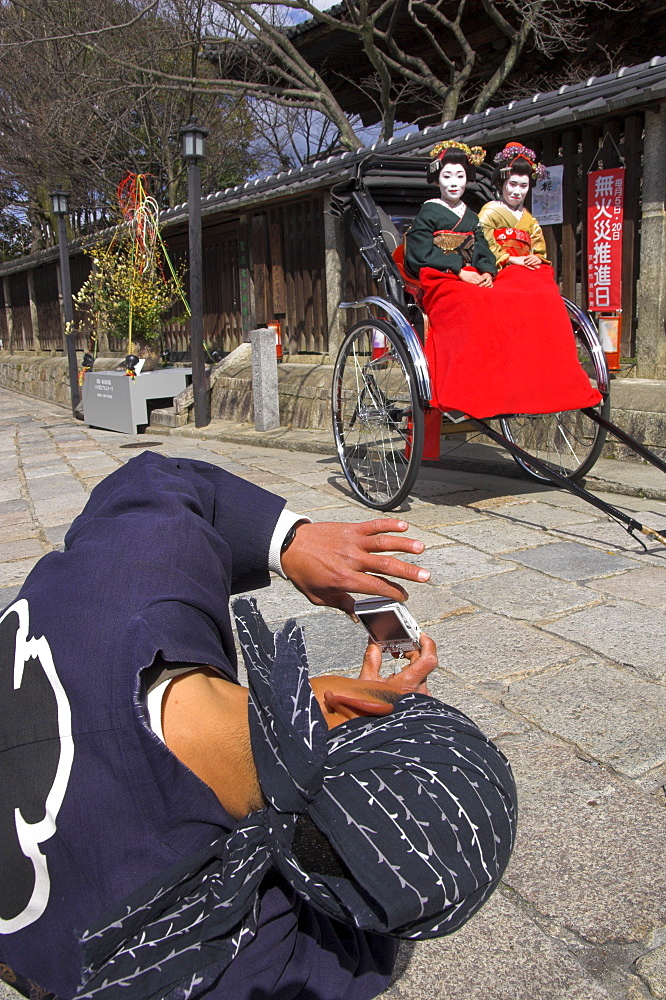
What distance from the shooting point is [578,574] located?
335 cm

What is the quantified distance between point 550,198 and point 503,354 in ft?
9.51

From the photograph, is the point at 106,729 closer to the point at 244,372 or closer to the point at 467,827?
the point at 467,827

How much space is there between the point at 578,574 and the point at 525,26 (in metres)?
8.07

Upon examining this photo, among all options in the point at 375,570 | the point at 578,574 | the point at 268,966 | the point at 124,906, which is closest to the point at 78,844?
the point at 124,906

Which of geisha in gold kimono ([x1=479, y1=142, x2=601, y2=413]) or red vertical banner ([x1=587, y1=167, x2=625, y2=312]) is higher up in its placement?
red vertical banner ([x1=587, y1=167, x2=625, y2=312])

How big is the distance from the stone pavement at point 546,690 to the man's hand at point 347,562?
711mm

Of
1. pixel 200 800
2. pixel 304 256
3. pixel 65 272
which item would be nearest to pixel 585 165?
pixel 304 256

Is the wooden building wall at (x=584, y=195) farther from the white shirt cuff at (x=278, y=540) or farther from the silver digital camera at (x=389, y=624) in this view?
the silver digital camera at (x=389, y=624)

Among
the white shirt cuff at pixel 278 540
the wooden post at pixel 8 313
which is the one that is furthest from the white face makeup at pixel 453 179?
the wooden post at pixel 8 313

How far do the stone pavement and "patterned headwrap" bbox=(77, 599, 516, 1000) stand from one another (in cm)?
69

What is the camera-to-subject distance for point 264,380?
26.7ft

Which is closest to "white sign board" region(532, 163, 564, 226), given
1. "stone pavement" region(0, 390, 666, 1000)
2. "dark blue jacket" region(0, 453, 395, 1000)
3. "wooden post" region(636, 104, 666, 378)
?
"wooden post" region(636, 104, 666, 378)

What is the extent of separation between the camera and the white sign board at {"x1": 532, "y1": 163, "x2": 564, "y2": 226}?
20.1ft

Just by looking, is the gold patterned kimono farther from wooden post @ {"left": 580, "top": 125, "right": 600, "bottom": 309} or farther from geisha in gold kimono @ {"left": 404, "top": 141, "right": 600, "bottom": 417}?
wooden post @ {"left": 580, "top": 125, "right": 600, "bottom": 309}
